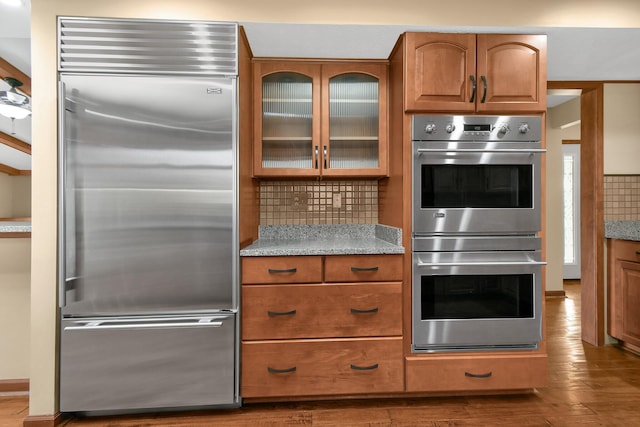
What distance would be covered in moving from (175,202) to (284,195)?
957 mm

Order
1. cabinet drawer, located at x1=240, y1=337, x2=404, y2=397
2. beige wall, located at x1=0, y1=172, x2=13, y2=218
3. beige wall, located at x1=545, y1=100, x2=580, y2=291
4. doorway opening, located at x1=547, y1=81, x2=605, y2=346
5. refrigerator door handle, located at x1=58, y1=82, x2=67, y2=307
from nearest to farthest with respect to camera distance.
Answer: refrigerator door handle, located at x1=58, y1=82, x2=67, y2=307 < cabinet drawer, located at x1=240, y1=337, x2=404, y2=397 < doorway opening, located at x1=547, y1=81, x2=605, y2=346 < beige wall, located at x1=545, y1=100, x2=580, y2=291 < beige wall, located at x1=0, y1=172, x2=13, y2=218

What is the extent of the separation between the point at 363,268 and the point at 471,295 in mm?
660

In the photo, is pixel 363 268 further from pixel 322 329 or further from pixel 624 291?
pixel 624 291

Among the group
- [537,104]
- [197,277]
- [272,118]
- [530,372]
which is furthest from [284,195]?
[530,372]

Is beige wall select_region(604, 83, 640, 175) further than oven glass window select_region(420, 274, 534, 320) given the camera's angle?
Yes

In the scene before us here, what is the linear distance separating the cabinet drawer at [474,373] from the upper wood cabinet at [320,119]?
1.24m

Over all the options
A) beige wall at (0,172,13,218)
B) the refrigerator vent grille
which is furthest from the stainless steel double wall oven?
beige wall at (0,172,13,218)

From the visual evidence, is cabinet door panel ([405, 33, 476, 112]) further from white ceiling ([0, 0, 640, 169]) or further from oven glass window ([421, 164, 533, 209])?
oven glass window ([421, 164, 533, 209])

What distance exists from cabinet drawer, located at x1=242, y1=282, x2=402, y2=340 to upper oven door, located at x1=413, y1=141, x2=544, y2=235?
475 mm

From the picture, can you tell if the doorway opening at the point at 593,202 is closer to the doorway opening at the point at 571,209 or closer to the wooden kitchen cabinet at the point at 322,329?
the wooden kitchen cabinet at the point at 322,329

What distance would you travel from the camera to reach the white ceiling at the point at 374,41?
1918mm

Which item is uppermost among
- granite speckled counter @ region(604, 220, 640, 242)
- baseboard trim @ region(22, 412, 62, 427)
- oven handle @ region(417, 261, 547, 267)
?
granite speckled counter @ region(604, 220, 640, 242)

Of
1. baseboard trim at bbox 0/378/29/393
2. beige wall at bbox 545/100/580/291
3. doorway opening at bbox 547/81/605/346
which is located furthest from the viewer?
beige wall at bbox 545/100/580/291

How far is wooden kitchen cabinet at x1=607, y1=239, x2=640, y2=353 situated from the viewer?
2.55 meters
